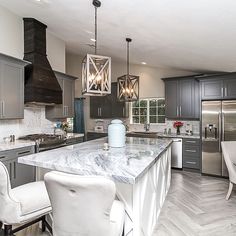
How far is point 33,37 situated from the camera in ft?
13.4

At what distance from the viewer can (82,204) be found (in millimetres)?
1289

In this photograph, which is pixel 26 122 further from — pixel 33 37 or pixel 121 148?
pixel 121 148

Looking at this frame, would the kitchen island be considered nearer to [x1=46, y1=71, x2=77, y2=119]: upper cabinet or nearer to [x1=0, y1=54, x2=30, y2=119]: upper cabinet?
[x1=0, y1=54, x2=30, y2=119]: upper cabinet

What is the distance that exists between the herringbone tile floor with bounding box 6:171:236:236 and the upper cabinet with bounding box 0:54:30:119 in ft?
6.48

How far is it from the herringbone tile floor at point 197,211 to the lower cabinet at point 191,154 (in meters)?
0.78

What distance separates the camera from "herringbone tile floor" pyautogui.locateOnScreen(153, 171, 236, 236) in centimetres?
247

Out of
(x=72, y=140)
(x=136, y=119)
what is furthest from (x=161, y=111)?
(x=72, y=140)

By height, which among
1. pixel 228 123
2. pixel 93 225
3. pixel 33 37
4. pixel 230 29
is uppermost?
pixel 33 37

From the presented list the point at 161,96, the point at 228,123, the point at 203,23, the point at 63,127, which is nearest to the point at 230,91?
the point at 228,123

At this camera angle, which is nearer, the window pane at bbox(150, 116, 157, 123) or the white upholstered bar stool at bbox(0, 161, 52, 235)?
the white upholstered bar stool at bbox(0, 161, 52, 235)

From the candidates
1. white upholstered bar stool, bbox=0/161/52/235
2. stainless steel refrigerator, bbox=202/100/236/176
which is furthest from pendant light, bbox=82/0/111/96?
stainless steel refrigerator, bbox=202/100/236/176

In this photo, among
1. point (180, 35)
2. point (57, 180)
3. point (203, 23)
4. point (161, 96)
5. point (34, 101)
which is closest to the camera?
point (57, 180)

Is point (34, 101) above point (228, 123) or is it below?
above

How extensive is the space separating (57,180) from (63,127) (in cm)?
433
